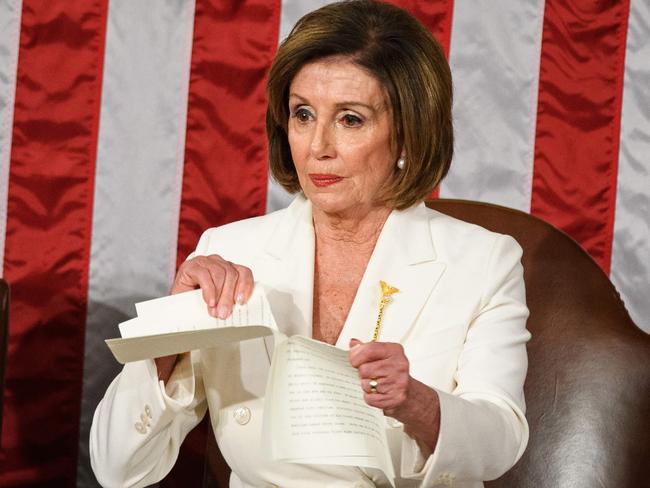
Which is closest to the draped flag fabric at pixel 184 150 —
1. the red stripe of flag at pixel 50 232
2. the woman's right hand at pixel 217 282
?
the red stripe of flag at pixel 50 232

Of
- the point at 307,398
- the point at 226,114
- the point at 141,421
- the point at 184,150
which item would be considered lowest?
the point at 141,421

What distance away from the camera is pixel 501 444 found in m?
1.85

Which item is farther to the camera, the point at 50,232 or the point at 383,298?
the point at 50,232

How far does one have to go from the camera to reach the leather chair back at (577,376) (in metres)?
2.46

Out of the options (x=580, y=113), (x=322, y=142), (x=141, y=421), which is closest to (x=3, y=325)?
(x=141, y=421)

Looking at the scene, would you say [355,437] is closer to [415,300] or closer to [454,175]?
[415,300]

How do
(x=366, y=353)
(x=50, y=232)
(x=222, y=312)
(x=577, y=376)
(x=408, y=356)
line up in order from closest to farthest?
(x=366, y=353) → (x=222, y=312) → (x=408, y=356) → (x=577, y=376) → (x=50, y=232)

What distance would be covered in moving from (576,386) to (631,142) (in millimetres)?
722

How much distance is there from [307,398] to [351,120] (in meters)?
0.64

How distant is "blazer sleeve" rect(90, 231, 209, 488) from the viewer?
73.6 inches

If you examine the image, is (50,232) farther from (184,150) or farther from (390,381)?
(390,381)

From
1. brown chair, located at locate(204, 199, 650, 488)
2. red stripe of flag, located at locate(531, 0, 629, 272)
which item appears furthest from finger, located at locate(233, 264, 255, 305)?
red stripe of flag, located at locate(531, 0, 629, 272)

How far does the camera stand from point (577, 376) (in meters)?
2.50

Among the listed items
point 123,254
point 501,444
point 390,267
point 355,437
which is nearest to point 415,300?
point 390,267
